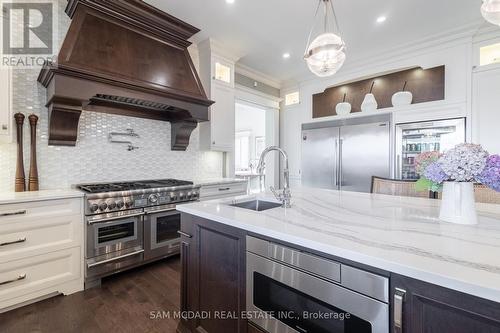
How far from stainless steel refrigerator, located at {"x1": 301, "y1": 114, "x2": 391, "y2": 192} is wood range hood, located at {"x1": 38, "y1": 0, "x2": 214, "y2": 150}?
2.36 meters

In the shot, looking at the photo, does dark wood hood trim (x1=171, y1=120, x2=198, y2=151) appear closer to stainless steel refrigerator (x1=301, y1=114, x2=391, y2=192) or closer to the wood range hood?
the wood range hood

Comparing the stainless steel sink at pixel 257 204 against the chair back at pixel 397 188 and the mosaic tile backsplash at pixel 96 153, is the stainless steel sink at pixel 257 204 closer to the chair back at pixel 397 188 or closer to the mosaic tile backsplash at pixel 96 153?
the chair back at pixel 397 188

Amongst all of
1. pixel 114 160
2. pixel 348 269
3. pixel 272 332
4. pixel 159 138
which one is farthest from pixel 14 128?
pixel 348 269

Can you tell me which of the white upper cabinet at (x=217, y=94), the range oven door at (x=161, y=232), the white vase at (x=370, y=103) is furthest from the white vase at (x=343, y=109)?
the range oven door at (x=161, y=232)

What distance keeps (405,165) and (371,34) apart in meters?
1.96

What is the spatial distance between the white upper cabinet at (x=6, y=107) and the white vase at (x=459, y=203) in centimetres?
320

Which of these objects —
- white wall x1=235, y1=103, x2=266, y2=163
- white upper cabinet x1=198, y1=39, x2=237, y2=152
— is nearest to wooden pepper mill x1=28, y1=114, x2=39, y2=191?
white upper cabinet x1=198, y1=39, x2=237, y2=152

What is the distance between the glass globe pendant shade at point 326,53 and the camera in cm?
212

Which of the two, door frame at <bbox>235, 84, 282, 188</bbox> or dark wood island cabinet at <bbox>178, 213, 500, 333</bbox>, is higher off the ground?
door frame at <bbox>235, 84, 282, 188</bbox>

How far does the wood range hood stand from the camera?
7.18 feet

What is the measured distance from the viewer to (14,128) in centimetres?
225

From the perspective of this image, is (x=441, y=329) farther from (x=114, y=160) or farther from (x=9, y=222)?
(x=114, y=160)

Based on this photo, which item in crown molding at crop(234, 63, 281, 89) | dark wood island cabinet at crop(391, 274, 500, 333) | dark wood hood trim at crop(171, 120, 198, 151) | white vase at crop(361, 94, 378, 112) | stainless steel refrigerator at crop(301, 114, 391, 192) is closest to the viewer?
dark wood island cabinet at crop(391, 274, 500, 333)

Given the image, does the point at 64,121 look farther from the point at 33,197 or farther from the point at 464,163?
the point at 464,163
